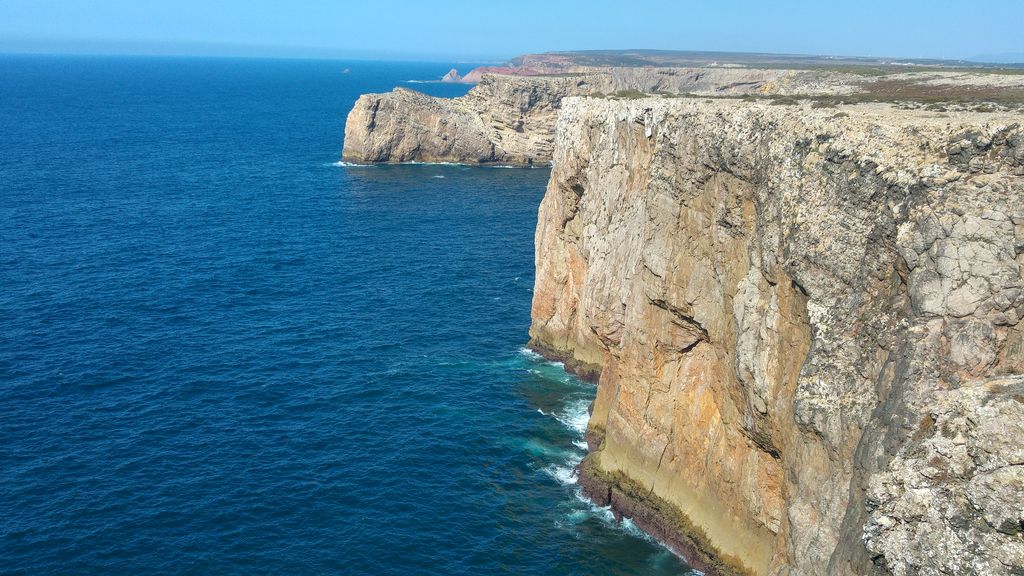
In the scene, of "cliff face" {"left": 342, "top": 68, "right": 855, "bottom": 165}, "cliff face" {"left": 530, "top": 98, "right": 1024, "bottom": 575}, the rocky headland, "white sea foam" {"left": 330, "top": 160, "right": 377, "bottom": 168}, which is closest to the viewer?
"cliff face" {"left": 530, "top": 98, "right": 1024, "bottom": 575}

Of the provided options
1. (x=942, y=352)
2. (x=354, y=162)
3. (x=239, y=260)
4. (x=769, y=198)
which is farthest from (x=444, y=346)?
(x=354, y=162)

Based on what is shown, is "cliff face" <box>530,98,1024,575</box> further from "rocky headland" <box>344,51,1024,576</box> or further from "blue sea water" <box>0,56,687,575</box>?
"blue sea water" <box>0,56,687,575</box>

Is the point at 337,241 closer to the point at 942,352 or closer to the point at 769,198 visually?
the point at 769,198

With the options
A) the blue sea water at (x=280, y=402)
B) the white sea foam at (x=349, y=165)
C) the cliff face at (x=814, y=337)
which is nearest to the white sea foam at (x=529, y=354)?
the blue sea water at (x=280, y=402)

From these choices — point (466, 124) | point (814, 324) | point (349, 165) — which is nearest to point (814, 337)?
point (814, 324)

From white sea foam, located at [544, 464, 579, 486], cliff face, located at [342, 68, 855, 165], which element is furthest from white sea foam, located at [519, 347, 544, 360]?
cliff face, located at [342, 68, 855, 165]

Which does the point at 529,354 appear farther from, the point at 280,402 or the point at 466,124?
the point at 466,124

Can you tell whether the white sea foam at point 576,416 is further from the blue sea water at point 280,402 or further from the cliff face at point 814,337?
the cliff face at point 814,337
